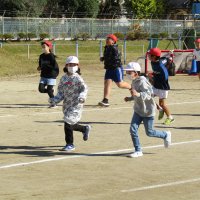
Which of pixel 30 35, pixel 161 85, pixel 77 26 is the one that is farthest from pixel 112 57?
pixel 77 26

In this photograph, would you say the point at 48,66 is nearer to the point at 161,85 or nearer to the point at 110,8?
the point at 161,85

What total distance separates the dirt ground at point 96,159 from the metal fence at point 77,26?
5185cm

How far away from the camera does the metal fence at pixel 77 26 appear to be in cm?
7125

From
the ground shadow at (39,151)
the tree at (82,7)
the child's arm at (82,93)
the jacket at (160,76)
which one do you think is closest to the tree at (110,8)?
the tree at (82,7)

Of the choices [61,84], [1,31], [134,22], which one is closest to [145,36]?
[134,22]

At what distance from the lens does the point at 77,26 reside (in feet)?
248

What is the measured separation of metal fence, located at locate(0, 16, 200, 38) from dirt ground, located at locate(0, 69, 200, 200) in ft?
170

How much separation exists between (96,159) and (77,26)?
63.9m

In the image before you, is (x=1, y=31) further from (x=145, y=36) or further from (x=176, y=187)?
(x=176, y=187)

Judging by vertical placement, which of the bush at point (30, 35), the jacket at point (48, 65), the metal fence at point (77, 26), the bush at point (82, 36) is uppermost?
the jacket at point (48, 65)

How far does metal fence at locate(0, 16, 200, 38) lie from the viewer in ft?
234

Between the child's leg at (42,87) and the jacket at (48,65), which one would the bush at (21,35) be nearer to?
the child's leg at (42,87)

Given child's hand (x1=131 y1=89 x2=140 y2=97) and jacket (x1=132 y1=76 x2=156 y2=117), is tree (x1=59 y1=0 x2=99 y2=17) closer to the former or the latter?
jacket (x1=132 y1=76 x2=156 y2=117)

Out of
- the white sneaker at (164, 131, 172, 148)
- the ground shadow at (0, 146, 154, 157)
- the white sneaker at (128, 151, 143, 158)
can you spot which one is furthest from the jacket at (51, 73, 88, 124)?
the white sneaker at (164, 131, 172, 148)
